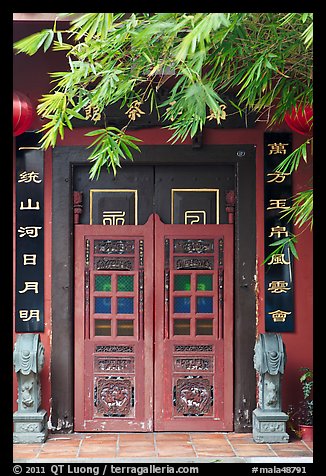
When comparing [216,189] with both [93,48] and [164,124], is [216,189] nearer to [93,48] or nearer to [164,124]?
[164,124]

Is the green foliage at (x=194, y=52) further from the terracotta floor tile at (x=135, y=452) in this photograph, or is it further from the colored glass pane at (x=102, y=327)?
the terracotta floor tile at (x=135, y=452)

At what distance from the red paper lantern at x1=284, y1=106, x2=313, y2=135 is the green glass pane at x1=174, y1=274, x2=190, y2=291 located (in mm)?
1697

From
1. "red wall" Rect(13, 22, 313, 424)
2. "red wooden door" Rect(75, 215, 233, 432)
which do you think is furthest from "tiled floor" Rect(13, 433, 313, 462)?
"red wall" Rect(13, 22, 313, 424)

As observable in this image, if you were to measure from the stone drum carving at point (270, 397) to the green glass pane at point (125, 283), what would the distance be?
1.28 meters

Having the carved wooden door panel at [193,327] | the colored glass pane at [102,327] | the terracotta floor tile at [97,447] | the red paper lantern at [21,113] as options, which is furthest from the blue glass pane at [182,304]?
the red paper lantern at [21,113]

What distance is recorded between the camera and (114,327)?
718 centimetres

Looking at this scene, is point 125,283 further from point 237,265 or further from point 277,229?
point 277,229

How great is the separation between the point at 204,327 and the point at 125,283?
82 centimetres

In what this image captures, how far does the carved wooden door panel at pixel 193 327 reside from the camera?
23.5 ft

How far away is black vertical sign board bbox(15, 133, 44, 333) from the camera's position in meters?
7.13

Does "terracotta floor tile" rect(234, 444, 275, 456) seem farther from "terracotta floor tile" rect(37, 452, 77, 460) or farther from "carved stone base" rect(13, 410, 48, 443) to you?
"carved stone base" rect(13, 410, 48, 443)

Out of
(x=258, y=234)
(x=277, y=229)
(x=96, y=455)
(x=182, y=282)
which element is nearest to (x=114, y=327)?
(x=182, y=282)

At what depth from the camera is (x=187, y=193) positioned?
7258mm

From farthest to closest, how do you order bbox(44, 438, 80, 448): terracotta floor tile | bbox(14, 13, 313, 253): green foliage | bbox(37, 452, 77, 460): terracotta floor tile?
bbox(44, 438, 80, 448): terracotta floor tile → bbox(37, 452, 77, 460): terracotta floor tile → bbox(14, 13, 313, 253): green foliage
